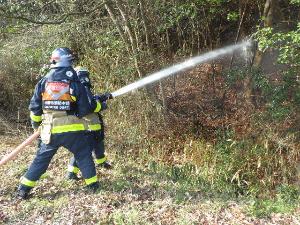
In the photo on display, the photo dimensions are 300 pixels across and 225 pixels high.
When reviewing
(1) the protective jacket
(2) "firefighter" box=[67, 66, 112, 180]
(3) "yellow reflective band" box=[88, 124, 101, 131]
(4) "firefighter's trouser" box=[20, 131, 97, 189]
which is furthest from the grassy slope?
(1) the protective jacket

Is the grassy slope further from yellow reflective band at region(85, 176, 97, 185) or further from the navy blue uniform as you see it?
the navy blue uniform

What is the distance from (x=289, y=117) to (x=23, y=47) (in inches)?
262

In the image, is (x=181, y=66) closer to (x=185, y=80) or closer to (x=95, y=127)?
(x=185, y=80)

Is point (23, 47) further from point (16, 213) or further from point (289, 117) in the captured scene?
point (289, 117)

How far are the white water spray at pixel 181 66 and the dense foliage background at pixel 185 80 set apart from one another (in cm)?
13

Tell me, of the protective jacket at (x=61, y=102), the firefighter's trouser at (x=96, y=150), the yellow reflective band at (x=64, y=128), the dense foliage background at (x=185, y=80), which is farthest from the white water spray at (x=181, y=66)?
the yellow reflective band at (x=64, y=128)

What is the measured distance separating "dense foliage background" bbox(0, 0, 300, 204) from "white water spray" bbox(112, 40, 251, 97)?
0.13 metres

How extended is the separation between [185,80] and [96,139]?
147 inches

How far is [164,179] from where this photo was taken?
22.6 feet

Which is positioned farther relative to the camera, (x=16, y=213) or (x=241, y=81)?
(x=241, y=81)

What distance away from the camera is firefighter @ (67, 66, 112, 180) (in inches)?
251

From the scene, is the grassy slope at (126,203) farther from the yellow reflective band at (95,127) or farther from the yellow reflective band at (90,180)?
the yellow reflective band at (95,127)

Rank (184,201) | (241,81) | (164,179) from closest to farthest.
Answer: (184,201) < (164,179) < (241,81)

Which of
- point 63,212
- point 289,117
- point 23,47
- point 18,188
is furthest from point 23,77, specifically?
point 289,117
